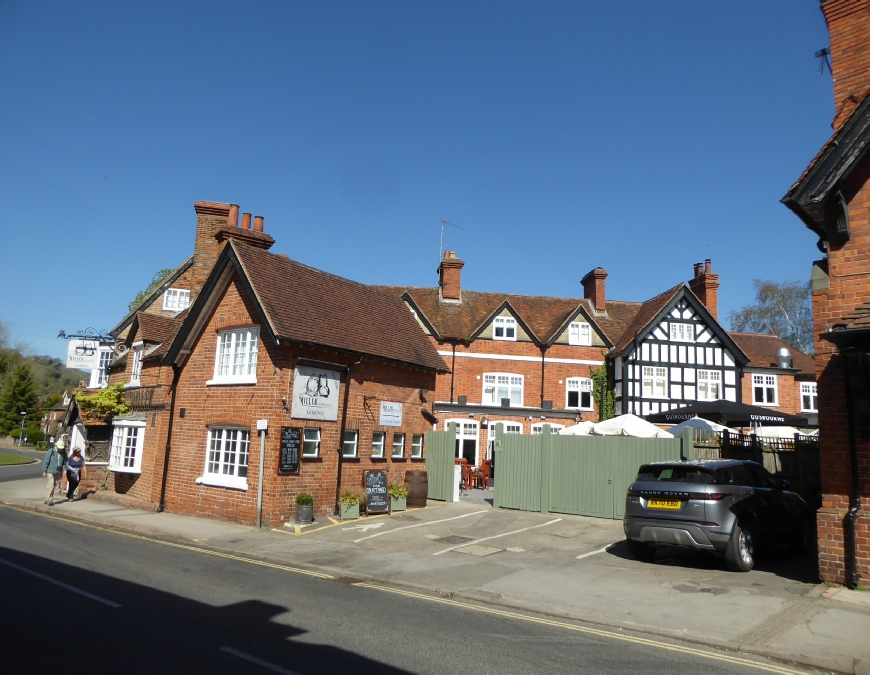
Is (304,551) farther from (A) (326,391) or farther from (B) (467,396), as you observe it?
(B) (467,396)

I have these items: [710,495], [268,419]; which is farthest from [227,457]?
[710,495]

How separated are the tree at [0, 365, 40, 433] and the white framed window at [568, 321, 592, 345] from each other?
168 feet

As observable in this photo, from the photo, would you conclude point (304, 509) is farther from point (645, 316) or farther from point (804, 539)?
point (645, 316)

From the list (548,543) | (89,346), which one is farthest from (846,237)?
(89,346)

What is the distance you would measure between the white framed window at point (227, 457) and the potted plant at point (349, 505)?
2471mm

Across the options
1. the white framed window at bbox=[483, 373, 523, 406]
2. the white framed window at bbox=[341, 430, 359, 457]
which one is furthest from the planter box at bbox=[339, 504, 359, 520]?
the white framed window at bbox=[483, 373, 523, 406]

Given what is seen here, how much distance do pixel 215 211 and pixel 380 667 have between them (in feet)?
76.4

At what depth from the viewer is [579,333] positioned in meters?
32.4

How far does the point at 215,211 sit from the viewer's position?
25.6 metres

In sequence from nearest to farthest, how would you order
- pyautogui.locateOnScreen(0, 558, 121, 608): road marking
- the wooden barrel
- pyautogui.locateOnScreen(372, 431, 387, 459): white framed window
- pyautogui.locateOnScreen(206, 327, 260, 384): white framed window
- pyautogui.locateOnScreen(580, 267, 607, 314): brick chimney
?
pyautogui.locateOnScreen(0, 558, 121, 608): road marking, pyautogui.locateOnScreen(206, 327, 260, 384): white framed window, the wooden barrel, pyautogui.locateOnScreen(372, 431, 387, 459): white framed window, pyautogui.locateOnScreen(580, 267, 607, 314): brick chimney

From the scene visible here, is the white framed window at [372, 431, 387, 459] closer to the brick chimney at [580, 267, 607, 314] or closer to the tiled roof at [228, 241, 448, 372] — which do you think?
the tiled roof at [228, 241, 448, 372]

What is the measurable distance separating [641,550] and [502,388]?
2019 centimetres

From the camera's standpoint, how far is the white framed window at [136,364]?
839 inches

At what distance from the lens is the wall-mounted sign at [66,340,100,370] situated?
29.0m
